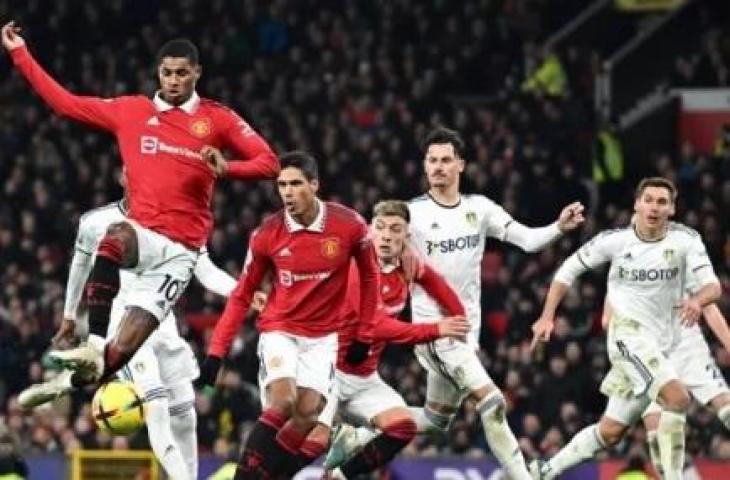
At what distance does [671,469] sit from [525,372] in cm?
763

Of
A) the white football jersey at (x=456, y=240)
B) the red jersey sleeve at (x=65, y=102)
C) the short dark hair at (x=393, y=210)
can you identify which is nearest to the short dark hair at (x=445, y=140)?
the white football jersey at (x=456, y=240)

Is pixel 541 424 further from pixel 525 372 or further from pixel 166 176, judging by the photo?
pixel 166 176

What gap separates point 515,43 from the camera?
119 feet

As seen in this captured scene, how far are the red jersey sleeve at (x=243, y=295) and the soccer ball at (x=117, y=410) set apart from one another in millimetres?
932

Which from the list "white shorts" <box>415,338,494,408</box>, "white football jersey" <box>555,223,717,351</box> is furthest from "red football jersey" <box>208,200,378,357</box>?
"white football jersey" <box>555,223,717,351</box>

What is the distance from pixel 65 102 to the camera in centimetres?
1814

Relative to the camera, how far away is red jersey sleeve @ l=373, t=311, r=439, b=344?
18547 mm

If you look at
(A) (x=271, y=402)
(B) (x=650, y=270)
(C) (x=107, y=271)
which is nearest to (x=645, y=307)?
(B) (x=650, y=270)

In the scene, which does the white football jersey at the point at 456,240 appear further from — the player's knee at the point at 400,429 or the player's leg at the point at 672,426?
the player's leg at the point at 672,426

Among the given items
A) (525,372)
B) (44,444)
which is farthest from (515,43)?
(44,444)

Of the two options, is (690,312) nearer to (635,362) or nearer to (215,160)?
(635,362)

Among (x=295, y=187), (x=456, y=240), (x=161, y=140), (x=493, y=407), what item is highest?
(x=161, y=140)

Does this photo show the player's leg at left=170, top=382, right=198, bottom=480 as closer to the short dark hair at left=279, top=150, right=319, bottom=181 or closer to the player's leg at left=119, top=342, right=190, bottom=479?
the player's leg at left=119, top=342, right=190, bottom=479

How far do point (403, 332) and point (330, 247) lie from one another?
1018 millimetres
